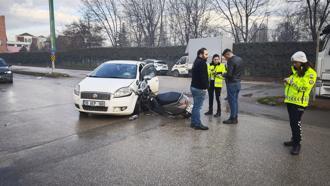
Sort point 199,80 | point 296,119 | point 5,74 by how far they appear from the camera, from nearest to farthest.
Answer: point 296,119 < point 199,80 < point 5,74

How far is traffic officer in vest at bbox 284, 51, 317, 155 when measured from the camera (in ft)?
16.5

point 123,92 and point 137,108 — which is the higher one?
point 123,92

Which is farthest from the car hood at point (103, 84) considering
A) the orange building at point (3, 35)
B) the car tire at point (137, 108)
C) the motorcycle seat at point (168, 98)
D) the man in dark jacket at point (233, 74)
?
the orange building at point (3, 35)

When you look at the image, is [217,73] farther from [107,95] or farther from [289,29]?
[289,29]

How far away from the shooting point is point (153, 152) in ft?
17.2

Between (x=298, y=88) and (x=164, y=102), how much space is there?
155 inches

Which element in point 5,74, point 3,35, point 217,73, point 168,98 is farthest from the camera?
point 3,35

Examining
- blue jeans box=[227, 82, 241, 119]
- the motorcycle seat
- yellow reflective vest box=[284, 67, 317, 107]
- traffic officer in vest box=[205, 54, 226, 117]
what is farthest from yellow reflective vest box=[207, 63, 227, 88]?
yellow reflective vest box=[284, 67, 317, 107]

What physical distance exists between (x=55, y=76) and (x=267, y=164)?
21.7 meters

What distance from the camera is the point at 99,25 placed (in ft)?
172

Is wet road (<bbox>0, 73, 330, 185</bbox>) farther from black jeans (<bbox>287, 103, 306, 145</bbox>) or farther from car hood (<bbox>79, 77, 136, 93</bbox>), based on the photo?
car hood (<bbox>79, 77, 136, 93</bbox>)

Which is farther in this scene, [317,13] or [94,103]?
[317,13]

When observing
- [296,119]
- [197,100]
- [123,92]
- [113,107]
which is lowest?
[113,107]

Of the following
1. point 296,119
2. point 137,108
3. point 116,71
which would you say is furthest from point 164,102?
point 296,119
